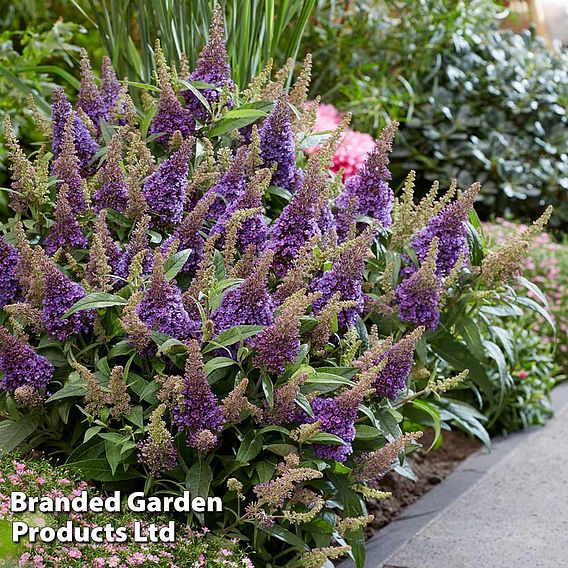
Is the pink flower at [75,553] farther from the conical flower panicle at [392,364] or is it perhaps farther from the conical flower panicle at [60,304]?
the conical flower panicle at [392,364]

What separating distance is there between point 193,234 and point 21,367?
0.46 meters

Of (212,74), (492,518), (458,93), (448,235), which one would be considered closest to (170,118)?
(212,74)

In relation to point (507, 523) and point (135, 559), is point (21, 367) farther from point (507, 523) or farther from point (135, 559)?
point (507, 523)

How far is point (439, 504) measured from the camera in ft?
9.41

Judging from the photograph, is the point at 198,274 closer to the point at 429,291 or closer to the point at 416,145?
the point at 429,291

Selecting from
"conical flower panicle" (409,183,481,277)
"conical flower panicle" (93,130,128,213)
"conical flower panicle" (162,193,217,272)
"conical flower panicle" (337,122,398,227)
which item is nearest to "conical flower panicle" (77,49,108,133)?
"conical flower panicle" (93,130,128,213)

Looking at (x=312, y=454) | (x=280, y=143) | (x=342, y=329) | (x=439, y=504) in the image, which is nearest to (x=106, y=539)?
(x=312, y=454)

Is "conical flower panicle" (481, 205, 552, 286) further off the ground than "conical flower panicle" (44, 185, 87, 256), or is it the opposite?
"conical flower panicle" (44, 185, 87, 256)

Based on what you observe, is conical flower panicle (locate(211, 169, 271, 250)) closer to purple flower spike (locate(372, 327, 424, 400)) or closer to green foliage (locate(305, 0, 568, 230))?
purple flower spike (locate(372, 327, 424, 400))

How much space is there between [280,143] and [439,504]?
52.2 inches

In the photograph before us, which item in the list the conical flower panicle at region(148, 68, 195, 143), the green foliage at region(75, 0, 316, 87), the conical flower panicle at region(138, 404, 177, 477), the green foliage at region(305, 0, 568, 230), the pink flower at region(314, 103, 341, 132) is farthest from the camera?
the green foliage at region(305, 0, 568, 230)

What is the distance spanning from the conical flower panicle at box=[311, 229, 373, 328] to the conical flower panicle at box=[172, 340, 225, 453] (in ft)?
1.10

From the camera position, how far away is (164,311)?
178 centimetres

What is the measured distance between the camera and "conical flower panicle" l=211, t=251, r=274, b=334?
1756 mm
